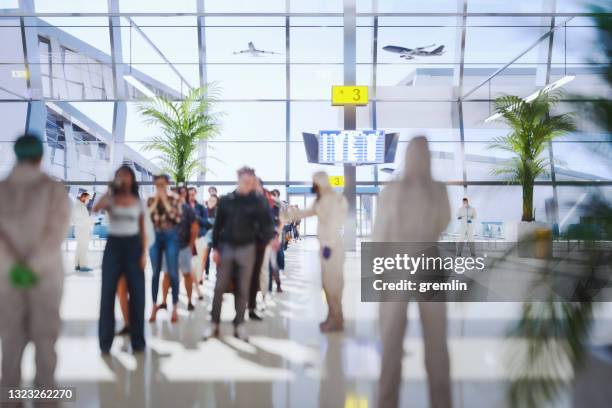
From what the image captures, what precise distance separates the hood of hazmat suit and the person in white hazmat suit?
227 centimetres

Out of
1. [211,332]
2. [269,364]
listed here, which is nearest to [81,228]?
[211,332]

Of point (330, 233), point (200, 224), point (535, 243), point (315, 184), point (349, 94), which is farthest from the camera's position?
point (349, 94)

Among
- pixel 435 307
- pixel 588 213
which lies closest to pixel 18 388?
pixel 435 307

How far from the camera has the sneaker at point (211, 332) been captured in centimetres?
437

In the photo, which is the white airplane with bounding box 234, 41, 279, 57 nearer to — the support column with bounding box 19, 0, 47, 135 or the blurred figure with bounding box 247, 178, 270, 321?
the support column with bounding box 19, 0, 47, 135

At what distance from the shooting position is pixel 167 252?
5113 mm

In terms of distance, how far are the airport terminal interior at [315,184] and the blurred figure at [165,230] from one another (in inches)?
0.9

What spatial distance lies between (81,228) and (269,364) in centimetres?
744

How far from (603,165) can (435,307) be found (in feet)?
3.71

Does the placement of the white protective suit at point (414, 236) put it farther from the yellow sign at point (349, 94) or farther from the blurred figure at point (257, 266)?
the yellow sign at point (349, 94)

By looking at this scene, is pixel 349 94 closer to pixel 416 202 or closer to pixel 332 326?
pixel 332 326

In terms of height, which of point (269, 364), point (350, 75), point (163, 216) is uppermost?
point (350, 75)

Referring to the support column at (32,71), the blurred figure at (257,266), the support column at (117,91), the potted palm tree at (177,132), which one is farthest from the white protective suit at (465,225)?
the support column at (32,71)

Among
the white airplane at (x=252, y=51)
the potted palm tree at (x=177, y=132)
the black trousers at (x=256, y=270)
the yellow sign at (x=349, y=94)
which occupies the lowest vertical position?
the black trousers at (x=256, y=270)
